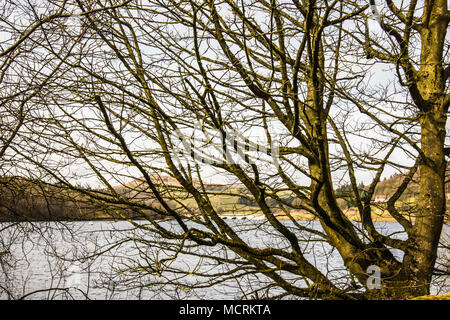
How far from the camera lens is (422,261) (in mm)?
4375

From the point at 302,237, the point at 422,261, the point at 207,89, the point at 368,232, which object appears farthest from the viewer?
the point at 302,237

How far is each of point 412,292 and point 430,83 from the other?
2495 mm

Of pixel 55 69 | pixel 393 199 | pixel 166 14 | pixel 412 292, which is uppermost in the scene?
pixel 166 14

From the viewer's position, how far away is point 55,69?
3.73 m

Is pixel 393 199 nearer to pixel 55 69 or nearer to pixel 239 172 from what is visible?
pixel 239 172

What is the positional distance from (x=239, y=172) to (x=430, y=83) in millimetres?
2629

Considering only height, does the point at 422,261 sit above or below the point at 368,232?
below

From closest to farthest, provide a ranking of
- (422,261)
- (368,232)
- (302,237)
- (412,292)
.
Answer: (412,292) → (422,261) → (368,232) → (302,237)


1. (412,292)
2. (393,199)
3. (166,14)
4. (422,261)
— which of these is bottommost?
(412,292)

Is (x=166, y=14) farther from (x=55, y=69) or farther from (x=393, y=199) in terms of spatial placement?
(x=393, y=199)
